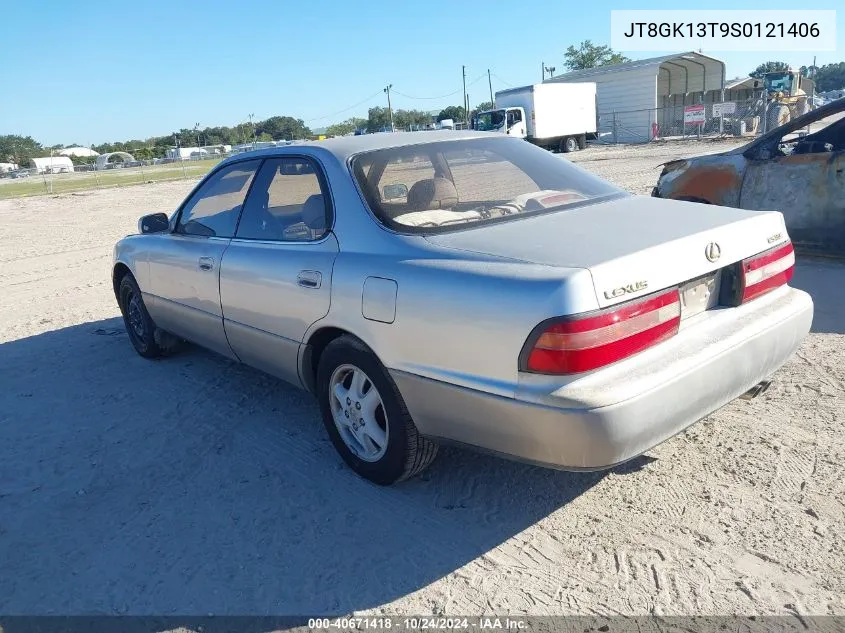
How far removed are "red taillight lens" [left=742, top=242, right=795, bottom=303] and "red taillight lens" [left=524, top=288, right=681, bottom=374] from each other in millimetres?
678

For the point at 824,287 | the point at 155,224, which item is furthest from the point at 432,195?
the point at 824,287

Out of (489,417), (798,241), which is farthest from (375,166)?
(798,241)

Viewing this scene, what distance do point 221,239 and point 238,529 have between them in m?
1.91

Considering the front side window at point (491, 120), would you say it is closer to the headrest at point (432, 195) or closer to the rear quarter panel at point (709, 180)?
the rear quarter panel at point (709, 180)

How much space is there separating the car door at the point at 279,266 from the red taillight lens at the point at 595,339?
4.07ft

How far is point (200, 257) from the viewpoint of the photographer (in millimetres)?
4410

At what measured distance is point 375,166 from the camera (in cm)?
354

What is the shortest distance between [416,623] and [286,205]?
2374 mm

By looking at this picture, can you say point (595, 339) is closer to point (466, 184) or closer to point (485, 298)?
point (485, 298)

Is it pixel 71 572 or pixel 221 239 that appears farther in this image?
pixel 221 239

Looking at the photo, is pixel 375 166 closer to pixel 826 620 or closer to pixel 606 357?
pixel 606 357

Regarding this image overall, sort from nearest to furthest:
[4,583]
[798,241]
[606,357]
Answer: [606,357]
[4,583]
[798,241]

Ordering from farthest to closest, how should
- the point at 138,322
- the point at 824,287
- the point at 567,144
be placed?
1. the point at 567,144
2. the point at 824,287
3. the point at 138,322

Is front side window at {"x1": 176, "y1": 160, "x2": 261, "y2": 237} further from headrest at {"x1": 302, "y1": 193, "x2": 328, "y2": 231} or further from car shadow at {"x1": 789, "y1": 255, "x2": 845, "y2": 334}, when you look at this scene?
car shadow at {"x1": 789, "y1": 255, "x2": 845, "y2": 334}
